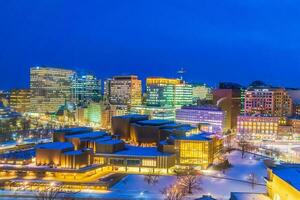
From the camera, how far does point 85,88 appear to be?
123188 mm

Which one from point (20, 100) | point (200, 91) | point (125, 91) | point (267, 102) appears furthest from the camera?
point (200, 91)

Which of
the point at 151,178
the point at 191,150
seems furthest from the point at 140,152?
the point at 151,178

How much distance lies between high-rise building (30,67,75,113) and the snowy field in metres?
83.6

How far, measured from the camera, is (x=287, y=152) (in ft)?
172

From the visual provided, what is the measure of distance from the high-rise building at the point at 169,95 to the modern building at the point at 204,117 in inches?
660

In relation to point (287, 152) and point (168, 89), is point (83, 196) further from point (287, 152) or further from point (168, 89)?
point (168, 89)

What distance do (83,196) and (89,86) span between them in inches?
3746

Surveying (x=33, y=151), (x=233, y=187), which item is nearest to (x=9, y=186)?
(x=33, y=151)

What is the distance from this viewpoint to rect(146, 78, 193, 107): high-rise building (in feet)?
304

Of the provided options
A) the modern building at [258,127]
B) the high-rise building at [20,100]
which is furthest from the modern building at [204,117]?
the high-rise building at [20,100]

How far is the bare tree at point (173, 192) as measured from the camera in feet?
95.8

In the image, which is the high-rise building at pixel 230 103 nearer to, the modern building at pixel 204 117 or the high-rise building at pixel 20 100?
the modern building at pixel 204 117

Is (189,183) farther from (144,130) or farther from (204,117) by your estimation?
(204,117)

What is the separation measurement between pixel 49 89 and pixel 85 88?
34.3ft
